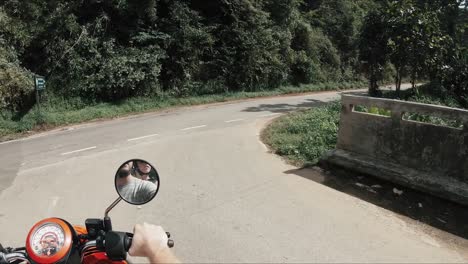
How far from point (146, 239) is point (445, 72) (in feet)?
47.7

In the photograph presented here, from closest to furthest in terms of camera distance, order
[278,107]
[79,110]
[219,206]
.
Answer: [219,206] < [79,110] < [278,107]

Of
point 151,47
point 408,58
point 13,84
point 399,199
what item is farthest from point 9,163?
point 408,58

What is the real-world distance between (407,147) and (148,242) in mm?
5455

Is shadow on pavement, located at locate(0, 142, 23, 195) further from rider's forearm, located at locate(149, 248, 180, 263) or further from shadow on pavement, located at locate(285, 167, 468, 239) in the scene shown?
rider's forearm, located at locate(149, 248, 180, 263)

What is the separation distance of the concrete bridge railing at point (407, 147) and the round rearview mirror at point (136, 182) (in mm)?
4833

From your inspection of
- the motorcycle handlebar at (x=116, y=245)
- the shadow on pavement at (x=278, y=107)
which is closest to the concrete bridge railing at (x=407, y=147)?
the motorcycle handlebar at (x=116, y=245)

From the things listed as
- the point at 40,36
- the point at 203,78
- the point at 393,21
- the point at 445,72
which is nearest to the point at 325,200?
the point at 393,21

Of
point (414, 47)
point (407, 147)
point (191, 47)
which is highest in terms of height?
point (191, 47)

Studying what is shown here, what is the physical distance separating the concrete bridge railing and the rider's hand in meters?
4.99

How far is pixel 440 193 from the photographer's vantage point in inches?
223

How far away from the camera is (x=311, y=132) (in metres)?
9.56

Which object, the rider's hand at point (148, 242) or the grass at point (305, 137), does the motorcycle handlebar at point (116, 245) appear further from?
the grass at point (305, 137)

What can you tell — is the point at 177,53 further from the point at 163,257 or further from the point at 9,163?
the point at 163,257

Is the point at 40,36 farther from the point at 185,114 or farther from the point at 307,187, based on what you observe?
the point at 307,187
